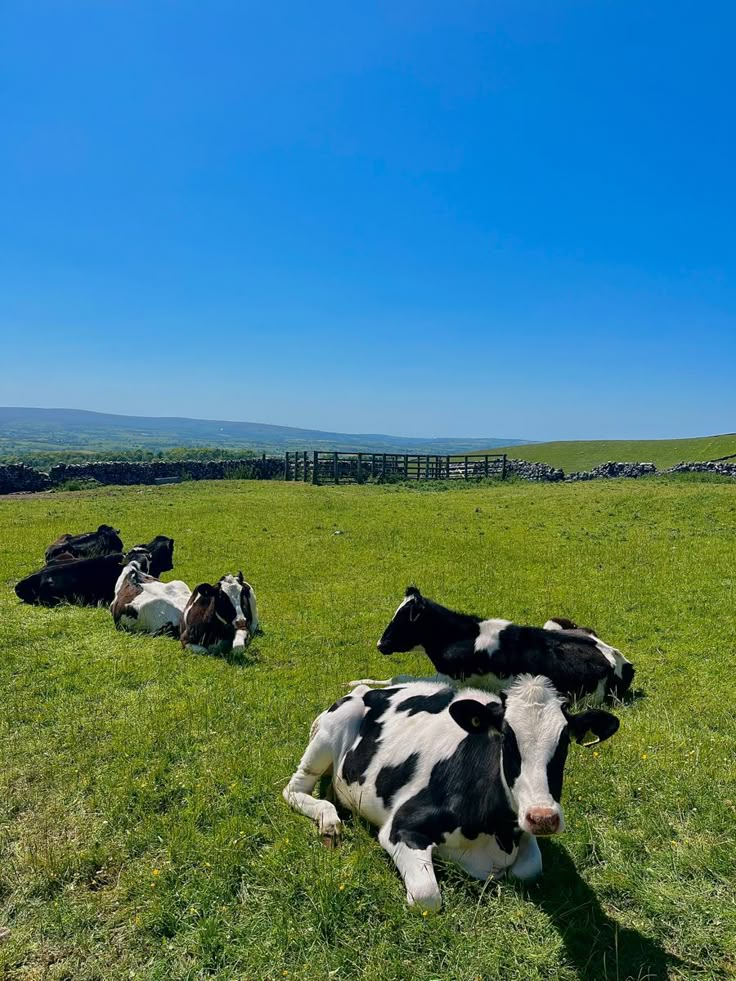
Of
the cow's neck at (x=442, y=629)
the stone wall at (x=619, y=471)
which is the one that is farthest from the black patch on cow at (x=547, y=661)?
the stone wall at (x=619, y=471)

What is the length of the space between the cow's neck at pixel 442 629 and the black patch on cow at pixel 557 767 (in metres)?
3.93

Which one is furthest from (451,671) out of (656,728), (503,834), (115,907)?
(115,907)

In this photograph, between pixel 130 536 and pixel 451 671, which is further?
pixel 130 536

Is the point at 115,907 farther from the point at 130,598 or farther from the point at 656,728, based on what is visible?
the point at 130,598

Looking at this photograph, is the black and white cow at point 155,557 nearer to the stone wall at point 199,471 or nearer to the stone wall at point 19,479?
the stone wall at point 199,471

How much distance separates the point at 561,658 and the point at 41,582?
10.4 meters

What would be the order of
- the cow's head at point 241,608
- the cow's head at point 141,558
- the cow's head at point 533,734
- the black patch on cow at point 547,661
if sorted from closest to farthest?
1. the cow's head at point 533,734
2. the black patch on cow at point 547,661
3. the cow's head at point 241,608
4. the cow's head at point 141,558

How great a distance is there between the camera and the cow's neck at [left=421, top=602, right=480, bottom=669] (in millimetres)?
7952

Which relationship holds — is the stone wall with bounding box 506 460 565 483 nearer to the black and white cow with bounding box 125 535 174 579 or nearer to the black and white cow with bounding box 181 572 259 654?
the black and white cow with bounding box 125 535 174 579

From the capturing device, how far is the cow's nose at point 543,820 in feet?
11.3

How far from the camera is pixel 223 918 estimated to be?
12.5ft

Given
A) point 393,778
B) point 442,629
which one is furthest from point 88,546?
point 393,778

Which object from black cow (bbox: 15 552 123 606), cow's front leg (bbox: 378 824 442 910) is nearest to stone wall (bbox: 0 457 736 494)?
black cow (bbox: 15 552 123 606)

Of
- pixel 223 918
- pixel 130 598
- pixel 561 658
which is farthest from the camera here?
pixel 130 598
